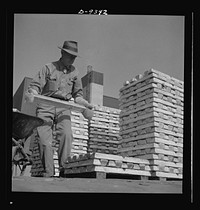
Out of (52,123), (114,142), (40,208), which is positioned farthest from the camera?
(114,142)

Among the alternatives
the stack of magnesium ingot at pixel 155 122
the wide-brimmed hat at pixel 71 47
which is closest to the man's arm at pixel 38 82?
the wide-brimmed hat at pixel 71 47

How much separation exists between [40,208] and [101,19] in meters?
2.63

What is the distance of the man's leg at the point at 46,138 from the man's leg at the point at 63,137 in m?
0.11

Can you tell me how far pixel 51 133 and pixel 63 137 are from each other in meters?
0.17

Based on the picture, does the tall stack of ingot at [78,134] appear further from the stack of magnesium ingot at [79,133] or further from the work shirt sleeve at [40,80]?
the work shirt sleeve at [40,80]

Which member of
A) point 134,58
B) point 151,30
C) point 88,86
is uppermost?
point 151,30

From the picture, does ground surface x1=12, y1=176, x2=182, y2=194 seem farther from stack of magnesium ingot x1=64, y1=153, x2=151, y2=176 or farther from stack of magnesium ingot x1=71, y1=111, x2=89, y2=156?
stack of magnesium ingot x1=71, y1=111, x2=89, y2=156

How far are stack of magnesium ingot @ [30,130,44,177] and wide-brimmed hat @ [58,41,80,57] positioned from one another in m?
1.19

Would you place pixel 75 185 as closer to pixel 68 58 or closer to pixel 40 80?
pixel 40 80

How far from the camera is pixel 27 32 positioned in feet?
17.6

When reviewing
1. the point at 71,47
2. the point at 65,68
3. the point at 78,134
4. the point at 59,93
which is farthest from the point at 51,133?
the point at 71,47

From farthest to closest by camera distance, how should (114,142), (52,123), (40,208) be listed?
1. (114,142)
2. (52,123)
3. (40,208)
